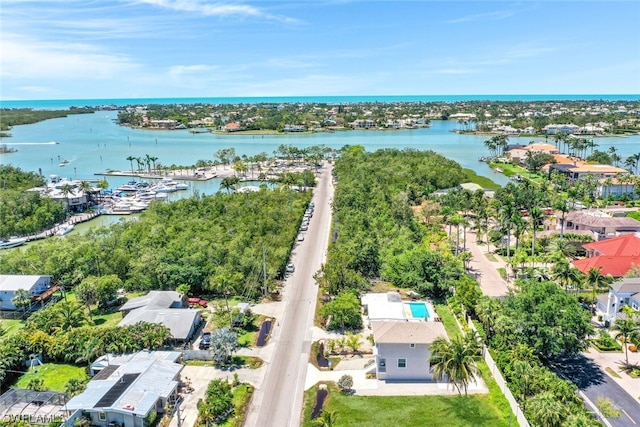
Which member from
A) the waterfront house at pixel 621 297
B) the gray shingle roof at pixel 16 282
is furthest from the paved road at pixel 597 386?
the gray shingle roof at pixel 16 282

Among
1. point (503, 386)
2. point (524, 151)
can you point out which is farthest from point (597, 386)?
point (524, 151)

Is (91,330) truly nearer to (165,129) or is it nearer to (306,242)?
(306,242)

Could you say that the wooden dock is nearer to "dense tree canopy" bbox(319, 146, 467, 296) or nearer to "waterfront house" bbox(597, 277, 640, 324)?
"dense tree canopy" bbox(319, 146, 467, 296)

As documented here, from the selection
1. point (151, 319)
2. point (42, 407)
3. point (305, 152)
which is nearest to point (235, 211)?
point (151, 319)

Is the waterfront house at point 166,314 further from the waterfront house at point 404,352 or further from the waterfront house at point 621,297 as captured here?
the waterfront house at point 621,297

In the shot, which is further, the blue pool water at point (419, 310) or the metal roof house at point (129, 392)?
the blue pool water at point (419, 310)

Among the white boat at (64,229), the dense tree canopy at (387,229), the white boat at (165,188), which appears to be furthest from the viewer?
the white boat at (165,188)
